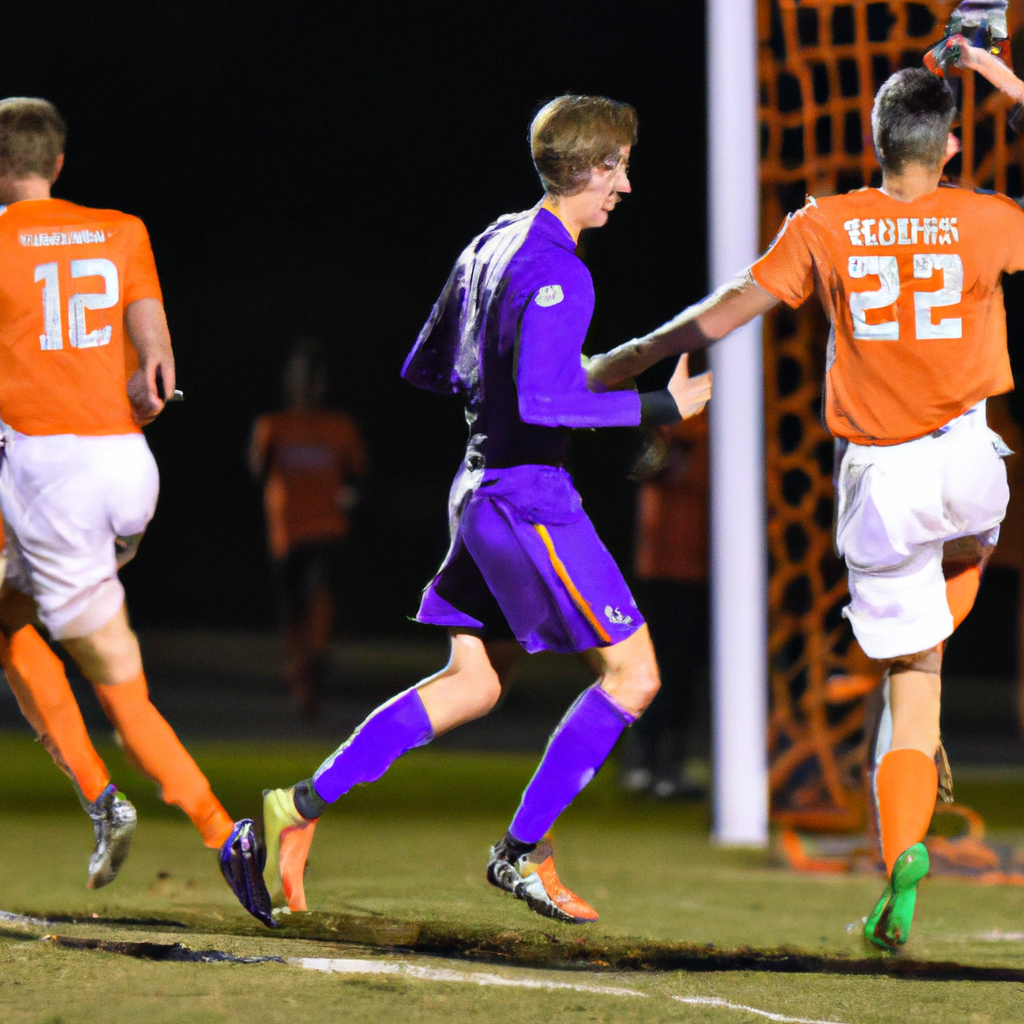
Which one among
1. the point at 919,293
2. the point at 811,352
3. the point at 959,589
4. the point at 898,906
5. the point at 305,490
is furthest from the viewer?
the point at 305,490

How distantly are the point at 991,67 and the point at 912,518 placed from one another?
1138 millimetres

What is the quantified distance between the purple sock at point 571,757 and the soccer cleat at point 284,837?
1.84 ft

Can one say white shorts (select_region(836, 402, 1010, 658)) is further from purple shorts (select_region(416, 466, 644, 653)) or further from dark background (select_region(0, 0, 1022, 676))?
dark background (select_region(0, 0, 1022, 676))

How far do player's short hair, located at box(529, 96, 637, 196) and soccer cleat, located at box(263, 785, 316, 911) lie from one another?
1683 millimetres

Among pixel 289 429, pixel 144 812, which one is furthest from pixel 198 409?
pixel 144 812

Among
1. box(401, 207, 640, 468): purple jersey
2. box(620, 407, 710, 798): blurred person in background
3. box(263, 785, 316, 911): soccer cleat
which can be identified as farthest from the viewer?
box(620, 407, 710, 798): blurred person in background

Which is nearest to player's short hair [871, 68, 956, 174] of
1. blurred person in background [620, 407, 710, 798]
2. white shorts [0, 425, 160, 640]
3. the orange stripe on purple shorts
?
the orange stripe on purple shorts

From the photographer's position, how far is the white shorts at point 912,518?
4.20 m

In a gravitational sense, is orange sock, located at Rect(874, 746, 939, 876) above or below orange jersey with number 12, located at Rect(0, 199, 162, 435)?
below

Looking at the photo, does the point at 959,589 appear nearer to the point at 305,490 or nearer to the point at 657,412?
the point at 657,412

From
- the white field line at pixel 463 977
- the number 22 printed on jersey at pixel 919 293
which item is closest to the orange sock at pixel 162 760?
the white field line at pixel 463 977

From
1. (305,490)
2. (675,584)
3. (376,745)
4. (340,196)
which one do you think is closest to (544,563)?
(376,745)

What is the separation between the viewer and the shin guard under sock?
13.9ft

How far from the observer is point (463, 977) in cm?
395
